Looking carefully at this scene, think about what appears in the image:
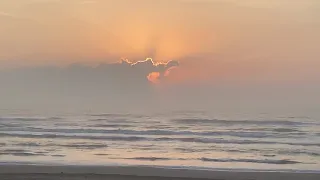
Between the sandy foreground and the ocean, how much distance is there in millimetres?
340

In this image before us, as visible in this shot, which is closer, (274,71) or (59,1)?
(59,1)

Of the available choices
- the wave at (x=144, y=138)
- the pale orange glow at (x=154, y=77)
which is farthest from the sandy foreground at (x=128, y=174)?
the pale orange glow at (x=154, y=77)

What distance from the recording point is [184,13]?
24.3 feet

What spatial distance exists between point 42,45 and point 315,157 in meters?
4.88

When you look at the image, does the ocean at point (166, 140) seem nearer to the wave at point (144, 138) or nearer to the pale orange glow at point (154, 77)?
the wave at point (144, 138)

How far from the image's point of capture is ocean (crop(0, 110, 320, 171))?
6098 millimetres

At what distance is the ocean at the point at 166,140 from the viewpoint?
20.0 ft

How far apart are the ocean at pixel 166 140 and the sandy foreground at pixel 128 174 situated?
1.12 ft

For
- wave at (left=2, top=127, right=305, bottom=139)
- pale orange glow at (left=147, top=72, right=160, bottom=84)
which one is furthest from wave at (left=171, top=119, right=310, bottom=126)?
pale orange glow at (left=147, top=72, right=160, bottom=84)

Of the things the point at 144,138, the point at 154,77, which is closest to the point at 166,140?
the point at 144,138

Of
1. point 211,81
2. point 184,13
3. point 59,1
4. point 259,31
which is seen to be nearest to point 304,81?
point 259,31

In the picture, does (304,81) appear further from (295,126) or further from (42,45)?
(42,45)

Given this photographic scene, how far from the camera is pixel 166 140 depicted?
8.18 metres

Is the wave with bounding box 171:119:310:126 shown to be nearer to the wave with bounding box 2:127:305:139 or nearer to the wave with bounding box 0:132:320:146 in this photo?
the wave with bounding box 2:127:305:139
